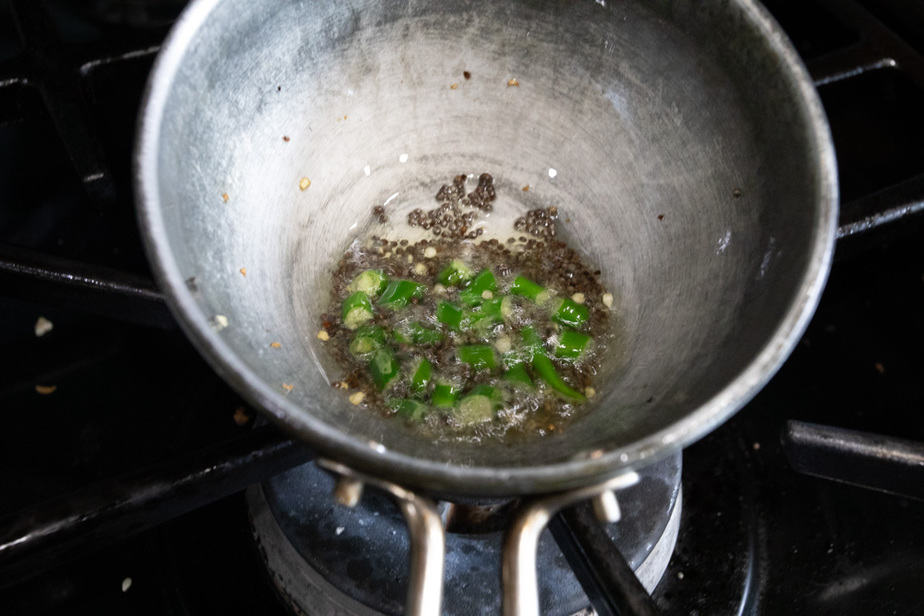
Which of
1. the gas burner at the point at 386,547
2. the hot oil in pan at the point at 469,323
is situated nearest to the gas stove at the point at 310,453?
the gas burner at the point at 386,547

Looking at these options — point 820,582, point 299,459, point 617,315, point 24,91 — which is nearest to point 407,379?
point 299,459

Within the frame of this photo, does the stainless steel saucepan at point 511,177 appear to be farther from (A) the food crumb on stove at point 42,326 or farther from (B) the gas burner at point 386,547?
(A) the food crumb on stove at point 42,326

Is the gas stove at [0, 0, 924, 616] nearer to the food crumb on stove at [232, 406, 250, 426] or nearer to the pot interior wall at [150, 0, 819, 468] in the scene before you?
the food crumb on stove at [232, 406, 250, 426]

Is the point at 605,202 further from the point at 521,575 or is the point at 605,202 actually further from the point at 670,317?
the point at 521,575

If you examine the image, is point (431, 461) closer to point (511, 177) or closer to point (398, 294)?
point (398, 294)

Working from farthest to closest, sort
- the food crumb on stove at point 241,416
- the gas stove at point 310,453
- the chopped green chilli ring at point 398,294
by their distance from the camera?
1. the food crumb on stove at point 241,416
2. the chopped green chilli ring at point 398,294
3. the gas stove at point 310,453

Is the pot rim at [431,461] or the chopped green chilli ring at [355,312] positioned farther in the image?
the chopped green chilli ring at [355,312]

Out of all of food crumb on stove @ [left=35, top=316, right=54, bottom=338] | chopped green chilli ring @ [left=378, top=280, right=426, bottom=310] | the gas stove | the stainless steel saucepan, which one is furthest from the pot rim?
food crumb on stove @ [left=35, top=316, right=54, bottom=338]
